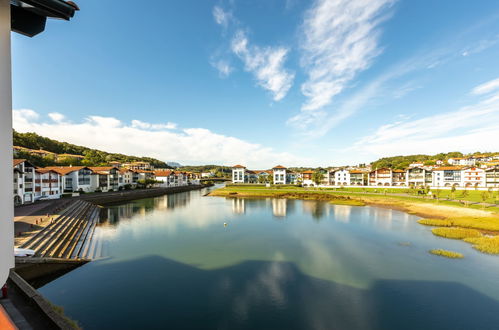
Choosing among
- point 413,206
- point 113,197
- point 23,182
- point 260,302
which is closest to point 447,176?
point 413,206

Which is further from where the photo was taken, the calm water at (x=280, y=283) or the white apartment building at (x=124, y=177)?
the white apartment building at (x=124, y=177)

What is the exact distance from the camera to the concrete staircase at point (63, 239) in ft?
54.3

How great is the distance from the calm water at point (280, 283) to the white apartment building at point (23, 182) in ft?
67.5

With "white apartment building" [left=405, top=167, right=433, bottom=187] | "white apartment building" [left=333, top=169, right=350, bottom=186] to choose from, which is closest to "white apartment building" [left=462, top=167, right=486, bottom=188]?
"white apartment building" [left=405, top=167, right=433, bottom=187]

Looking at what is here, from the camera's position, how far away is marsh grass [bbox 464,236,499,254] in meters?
19.6

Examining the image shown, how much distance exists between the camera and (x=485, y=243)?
20.8m

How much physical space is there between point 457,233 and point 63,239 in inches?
1623

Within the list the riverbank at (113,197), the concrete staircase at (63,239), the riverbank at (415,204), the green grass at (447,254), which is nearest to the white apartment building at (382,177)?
the riverbank at (415,204)

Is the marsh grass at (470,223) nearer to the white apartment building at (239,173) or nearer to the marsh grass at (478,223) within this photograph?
the marsh grass at (478,223)

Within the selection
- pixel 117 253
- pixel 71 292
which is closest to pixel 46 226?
pixel 117 253

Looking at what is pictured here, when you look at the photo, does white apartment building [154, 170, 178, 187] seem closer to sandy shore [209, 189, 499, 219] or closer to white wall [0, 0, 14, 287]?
sandy shore [209, 189, 499, 219]

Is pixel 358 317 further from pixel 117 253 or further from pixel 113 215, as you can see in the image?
pixel 113 215

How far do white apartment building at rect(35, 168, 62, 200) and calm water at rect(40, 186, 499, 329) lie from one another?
25.0 m

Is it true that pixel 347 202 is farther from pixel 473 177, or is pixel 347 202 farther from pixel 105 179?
pixel 105 179
